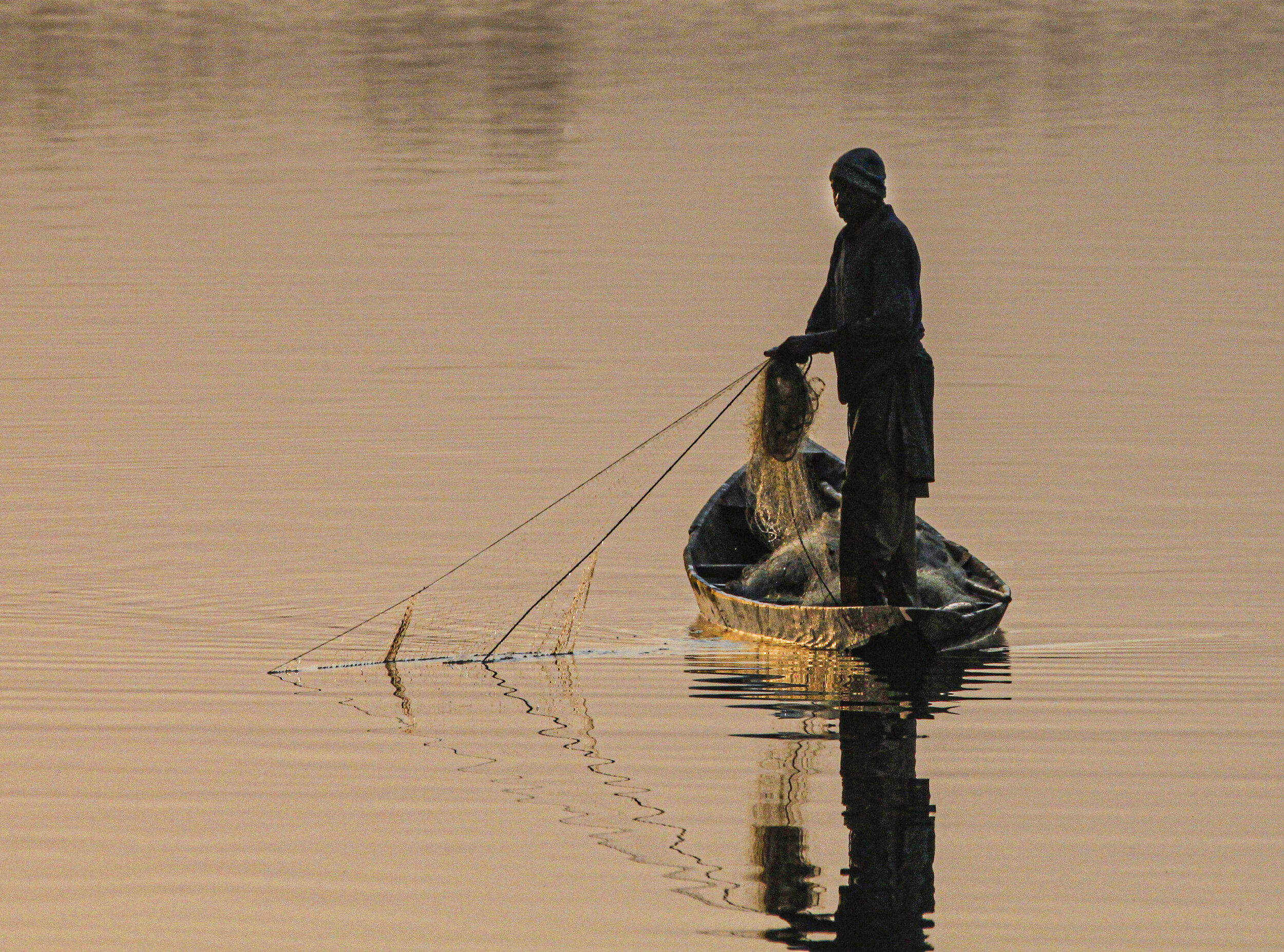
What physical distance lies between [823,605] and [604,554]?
2.50m

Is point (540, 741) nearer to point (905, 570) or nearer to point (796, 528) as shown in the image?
point (905, 570)

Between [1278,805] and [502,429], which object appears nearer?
[1278,805]

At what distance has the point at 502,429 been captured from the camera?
17.9m

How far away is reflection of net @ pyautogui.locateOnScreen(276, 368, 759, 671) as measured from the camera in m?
11.8

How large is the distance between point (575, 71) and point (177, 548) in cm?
4547

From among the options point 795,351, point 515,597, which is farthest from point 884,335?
point 515,597

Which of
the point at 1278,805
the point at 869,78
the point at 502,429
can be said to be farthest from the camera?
the point at 869,78

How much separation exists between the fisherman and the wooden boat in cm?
26

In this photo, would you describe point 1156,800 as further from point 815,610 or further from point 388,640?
point 388,640

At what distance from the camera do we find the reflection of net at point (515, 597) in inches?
464

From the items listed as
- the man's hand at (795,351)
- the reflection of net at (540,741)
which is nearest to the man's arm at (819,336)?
the man's hand at (795,351)

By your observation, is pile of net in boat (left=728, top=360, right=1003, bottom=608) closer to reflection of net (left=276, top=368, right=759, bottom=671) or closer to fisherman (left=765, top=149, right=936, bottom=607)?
reflection of net (left=276, top=368, right=759, bottom=671)

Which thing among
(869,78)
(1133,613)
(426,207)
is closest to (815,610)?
(1133,613)

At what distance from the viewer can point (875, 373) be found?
11242 mm
